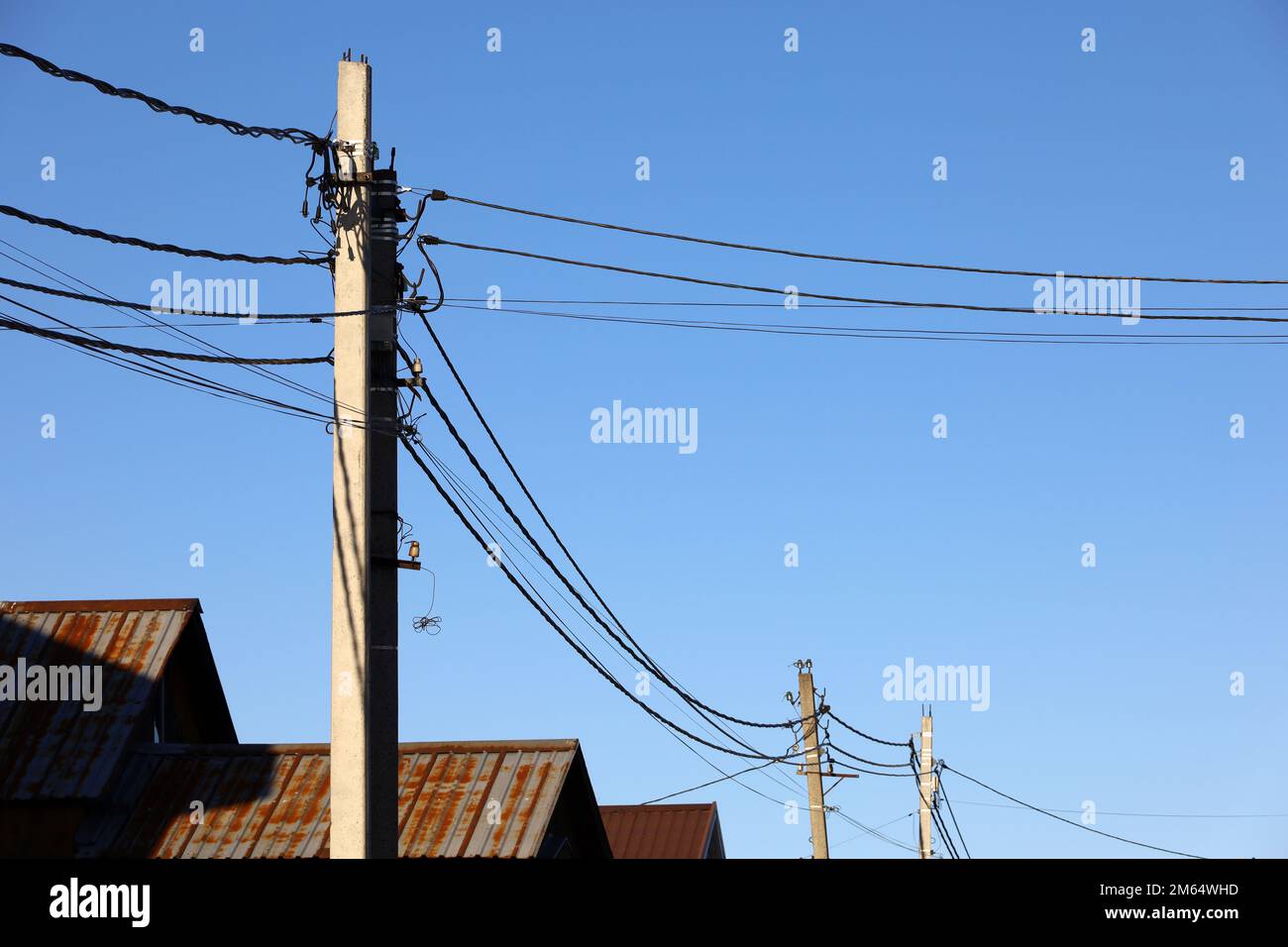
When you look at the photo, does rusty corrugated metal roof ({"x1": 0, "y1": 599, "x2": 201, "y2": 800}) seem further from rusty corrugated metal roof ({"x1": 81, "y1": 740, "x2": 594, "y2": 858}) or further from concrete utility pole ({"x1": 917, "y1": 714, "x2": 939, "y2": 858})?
concrete utility pole ({"x1": 917, "y1": 714, "x2": 939, "y2": 858})

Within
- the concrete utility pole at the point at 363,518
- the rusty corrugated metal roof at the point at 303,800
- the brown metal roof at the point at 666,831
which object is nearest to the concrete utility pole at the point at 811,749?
the brown metal roof at the point at 666,831

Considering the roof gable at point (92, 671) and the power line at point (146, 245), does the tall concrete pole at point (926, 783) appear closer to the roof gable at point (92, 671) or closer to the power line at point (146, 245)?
the roof gable at point (92, 671)

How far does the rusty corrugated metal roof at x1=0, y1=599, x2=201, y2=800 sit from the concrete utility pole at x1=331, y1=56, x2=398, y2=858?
11.6 meters

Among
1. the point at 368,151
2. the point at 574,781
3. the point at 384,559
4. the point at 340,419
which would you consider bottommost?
the point at 574,781

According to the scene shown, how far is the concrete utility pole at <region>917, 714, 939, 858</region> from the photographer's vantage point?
130 ft

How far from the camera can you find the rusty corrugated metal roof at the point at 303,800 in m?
19.3

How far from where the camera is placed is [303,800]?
67.5 feet

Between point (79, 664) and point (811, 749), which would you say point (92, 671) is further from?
point (811, 749)

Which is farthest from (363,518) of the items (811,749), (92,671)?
(811,749)

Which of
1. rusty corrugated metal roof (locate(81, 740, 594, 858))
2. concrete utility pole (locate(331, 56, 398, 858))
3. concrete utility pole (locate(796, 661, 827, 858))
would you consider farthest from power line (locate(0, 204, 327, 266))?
concrete utility pole (locate(796, 661, 827, 858))

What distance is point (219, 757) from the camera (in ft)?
72.4
